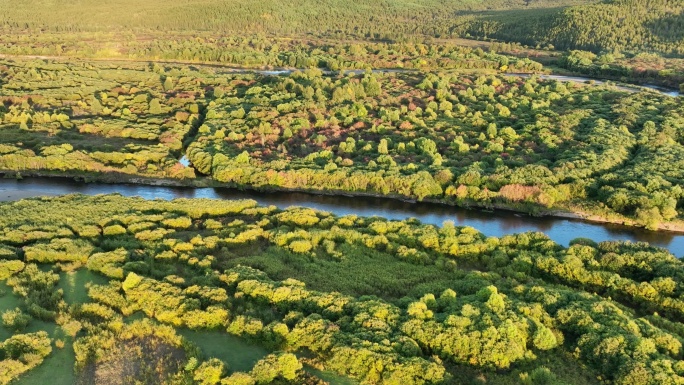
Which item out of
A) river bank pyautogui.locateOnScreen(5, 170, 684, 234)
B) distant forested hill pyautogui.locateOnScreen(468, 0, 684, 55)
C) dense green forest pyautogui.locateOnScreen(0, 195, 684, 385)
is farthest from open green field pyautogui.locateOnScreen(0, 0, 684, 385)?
distant forested hill pyautogui.locateOnScreen(468, 0, 684, 55)

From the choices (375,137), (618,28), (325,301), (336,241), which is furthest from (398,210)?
(618,28)

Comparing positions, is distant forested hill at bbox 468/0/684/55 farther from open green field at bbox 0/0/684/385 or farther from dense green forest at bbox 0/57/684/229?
dense green forest at bbox 0/57/684/229

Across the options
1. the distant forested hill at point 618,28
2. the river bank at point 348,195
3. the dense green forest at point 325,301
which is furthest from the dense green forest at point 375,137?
the distant forested hill at point 618,28

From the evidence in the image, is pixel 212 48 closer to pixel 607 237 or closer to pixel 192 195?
pixel 192 195

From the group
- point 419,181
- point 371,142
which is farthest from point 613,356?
point 371,142

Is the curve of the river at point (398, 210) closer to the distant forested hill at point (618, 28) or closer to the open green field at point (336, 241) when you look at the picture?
the open green field at point (336, 241)
